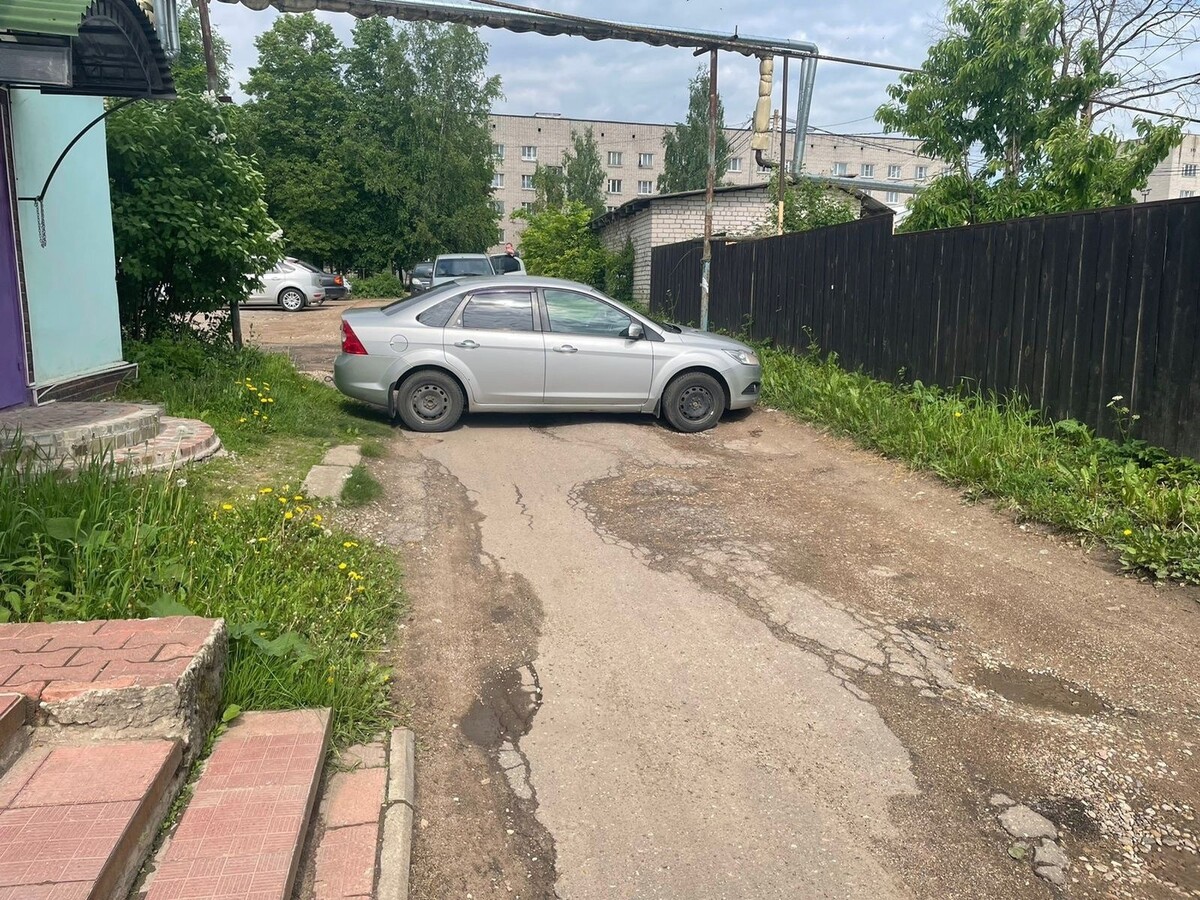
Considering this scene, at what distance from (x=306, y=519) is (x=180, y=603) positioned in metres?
1.56

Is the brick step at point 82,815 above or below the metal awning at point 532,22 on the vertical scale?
below

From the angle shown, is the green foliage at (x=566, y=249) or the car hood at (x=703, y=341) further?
the green foliage at (x=566, y=249)

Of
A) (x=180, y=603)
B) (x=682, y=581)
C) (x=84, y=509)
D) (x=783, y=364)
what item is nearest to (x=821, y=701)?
(x=682, y=581)

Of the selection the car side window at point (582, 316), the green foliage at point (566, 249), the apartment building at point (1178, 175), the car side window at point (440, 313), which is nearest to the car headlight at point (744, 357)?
the car side window at point (582, 316)

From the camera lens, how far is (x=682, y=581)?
523 centimetres

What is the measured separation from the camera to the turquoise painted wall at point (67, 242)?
709 centimetres

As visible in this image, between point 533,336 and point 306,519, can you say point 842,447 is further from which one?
point 306,519

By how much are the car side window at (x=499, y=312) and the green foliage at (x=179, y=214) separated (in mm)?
2488

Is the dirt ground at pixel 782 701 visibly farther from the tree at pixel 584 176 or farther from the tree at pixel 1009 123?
the tree at pixel 584 176

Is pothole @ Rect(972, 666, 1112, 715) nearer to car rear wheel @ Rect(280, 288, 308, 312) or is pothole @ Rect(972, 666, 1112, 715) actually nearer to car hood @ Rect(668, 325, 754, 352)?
car hood @ Rect(668, 325, 754, 352)

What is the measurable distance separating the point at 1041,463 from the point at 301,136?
3967 cm

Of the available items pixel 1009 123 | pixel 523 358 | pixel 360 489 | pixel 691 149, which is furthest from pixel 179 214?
pixel 691 149

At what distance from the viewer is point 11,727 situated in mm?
2762

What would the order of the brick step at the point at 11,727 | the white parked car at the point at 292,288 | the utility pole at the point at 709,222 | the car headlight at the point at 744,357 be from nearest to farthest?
the brick step at the point at 11,727 → the car headlight at the point at 744,357 → the utility pole at the point at 709,222 → the white parked car at the point at 292,288
